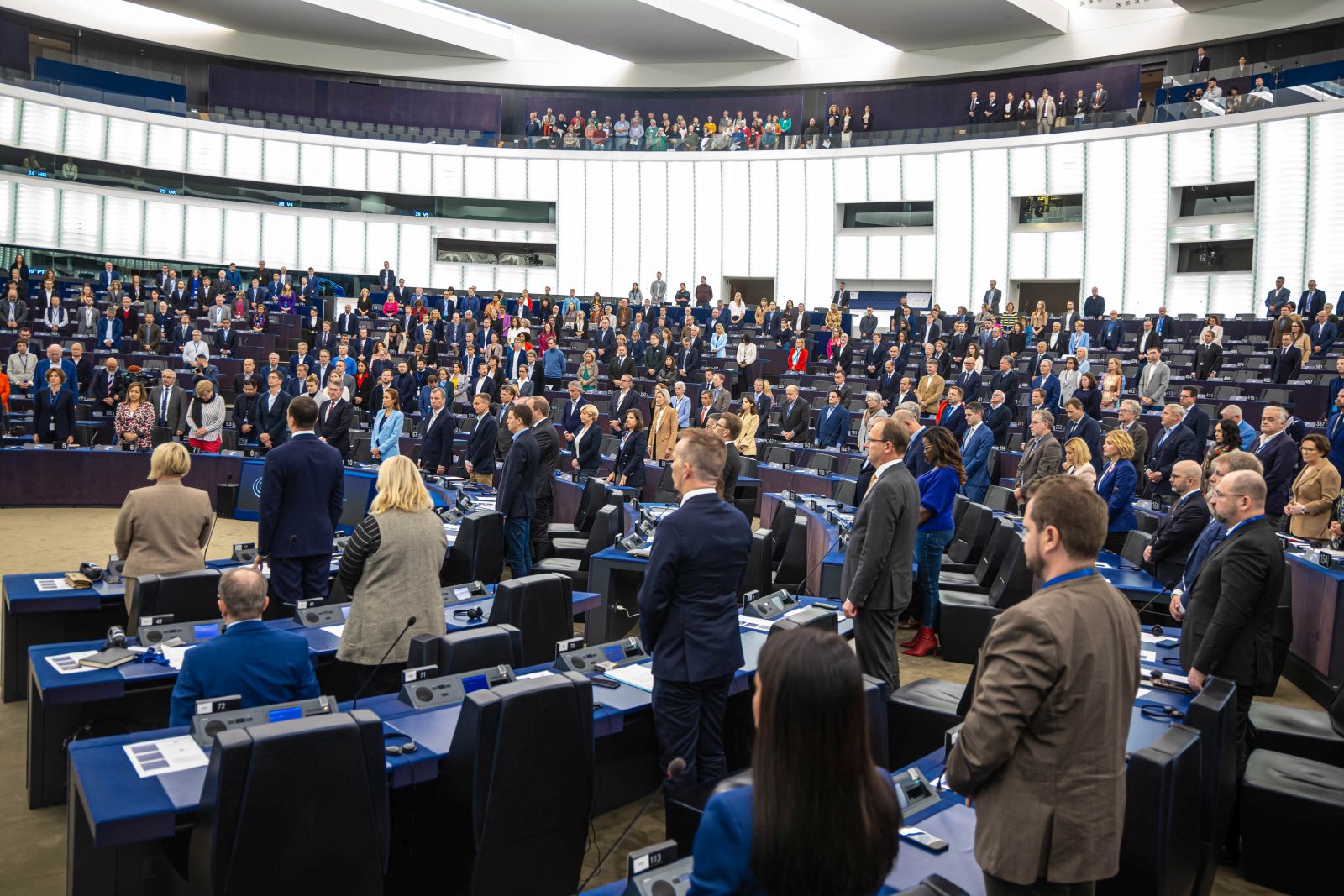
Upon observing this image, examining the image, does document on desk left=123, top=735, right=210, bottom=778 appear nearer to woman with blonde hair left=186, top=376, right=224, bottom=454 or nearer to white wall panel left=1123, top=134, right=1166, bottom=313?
woman with blonde hair left=186, top=376, right=224, bottom=454

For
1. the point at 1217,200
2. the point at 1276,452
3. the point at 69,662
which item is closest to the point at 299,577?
the point at 69,662

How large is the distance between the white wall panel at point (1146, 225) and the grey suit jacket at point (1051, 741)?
23.7 meters

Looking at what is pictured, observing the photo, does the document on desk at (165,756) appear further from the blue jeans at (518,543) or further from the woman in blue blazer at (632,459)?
the woman in blue blazer at (632,459)

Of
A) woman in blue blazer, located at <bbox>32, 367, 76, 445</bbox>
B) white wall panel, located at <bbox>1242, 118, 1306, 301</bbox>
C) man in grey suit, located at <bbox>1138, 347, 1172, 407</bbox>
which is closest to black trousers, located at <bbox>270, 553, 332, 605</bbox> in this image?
woman in blue blazer, located at <bbox>32, 367, 76, 445</bbox>

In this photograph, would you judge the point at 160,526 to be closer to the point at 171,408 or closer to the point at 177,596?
the point at 177,596

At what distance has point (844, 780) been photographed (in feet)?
5.48

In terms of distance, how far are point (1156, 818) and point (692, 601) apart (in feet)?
5.26

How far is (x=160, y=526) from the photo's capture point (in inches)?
209

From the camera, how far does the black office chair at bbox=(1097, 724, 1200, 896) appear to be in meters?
2.94

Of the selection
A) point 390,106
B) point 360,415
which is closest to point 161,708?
point 360,415

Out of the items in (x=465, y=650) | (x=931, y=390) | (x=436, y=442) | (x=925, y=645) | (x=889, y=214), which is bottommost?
(x=925, y=645)

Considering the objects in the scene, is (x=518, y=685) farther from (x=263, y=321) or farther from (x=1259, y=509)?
(x=263, y=321)

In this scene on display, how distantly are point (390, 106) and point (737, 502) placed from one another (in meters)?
23.6

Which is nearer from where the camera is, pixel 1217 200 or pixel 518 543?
pixel 518 543
